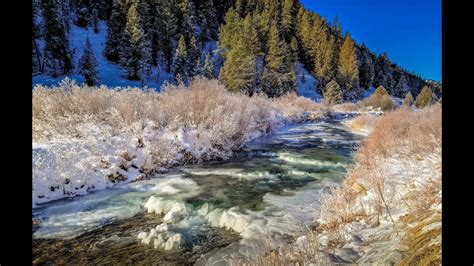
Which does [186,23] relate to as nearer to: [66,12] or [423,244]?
[66,12]

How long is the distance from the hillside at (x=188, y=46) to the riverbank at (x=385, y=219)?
29.2 meters

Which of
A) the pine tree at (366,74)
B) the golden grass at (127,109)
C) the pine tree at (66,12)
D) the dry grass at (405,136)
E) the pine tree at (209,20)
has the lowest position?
the dry grass at (405,136)

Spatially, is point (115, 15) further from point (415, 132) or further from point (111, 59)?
point (415, 132)

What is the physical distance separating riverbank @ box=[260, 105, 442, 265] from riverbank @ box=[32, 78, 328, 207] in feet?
19.2

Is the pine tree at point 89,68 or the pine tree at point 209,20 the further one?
the pine tree at point 209,20

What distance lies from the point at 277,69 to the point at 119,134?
42960mm

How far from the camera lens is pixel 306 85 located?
62844 mm

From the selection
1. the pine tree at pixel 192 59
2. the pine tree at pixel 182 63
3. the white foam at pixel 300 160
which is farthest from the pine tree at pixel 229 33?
the white foam at pixel 300 160

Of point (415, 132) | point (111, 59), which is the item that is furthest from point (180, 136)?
point (111, 59)

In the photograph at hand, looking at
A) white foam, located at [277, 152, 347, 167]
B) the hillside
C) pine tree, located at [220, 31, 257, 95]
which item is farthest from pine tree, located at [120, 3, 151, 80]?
white foam, located at [277, 152, 347, 167]

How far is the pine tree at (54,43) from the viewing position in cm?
3716

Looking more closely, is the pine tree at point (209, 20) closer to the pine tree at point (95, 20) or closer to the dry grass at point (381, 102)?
the pine tree at point (95, 20)
